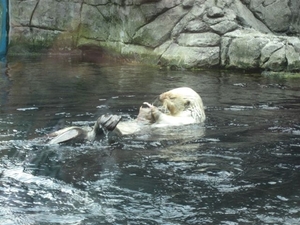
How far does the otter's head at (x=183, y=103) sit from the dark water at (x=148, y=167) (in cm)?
20

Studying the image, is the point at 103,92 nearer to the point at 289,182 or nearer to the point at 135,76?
the point at 135,76

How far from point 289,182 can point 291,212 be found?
64 centimetres

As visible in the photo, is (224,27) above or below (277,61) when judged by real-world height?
above

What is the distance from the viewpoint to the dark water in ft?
10.5

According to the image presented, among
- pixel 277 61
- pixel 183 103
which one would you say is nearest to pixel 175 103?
pixel 183 103

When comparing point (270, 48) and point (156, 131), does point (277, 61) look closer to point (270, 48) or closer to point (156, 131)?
point (270, 48)

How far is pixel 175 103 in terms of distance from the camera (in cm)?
591

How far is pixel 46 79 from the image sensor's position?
9234mm

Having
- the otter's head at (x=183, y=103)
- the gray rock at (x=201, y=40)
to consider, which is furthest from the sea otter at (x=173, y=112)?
the gray rock at (x=201, y=40)

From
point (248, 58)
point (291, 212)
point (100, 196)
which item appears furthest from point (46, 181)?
point (248, 58)

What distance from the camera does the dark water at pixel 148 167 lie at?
10.5ft

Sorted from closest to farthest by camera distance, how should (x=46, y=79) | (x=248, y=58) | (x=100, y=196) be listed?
(x=100, y=196) → (x=46, y=79) → (x=248, y=58)

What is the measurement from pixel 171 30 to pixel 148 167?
25.4 feet

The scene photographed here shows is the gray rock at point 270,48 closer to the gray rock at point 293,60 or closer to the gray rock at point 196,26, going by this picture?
the gray rock at point 293,60
